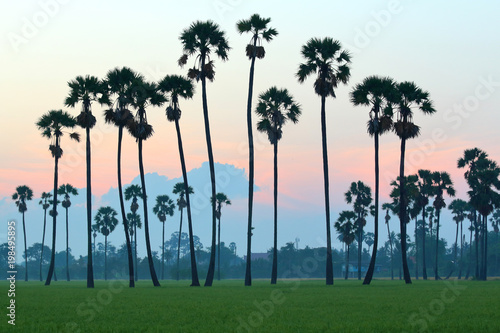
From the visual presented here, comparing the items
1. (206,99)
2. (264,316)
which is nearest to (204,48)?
(206,99)

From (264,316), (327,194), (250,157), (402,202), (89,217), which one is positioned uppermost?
(250,157)

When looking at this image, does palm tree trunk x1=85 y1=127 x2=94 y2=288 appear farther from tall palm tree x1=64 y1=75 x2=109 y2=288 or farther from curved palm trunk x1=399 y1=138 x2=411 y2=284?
curved palm trunk x1=399 y1=138 x2=411 y2=284

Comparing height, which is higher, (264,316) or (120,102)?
(120,102)

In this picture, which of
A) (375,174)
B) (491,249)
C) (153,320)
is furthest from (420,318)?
(491,249)

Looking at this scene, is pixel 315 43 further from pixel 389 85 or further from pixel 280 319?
pixel 280 319

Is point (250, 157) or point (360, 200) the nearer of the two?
point (250, 157)

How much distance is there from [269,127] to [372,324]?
47.2m

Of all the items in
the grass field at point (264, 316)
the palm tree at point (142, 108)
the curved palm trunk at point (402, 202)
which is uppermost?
the palm tree at point (142, 108)

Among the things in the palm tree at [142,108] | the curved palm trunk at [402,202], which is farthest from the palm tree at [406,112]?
the palm tree at [142,108]

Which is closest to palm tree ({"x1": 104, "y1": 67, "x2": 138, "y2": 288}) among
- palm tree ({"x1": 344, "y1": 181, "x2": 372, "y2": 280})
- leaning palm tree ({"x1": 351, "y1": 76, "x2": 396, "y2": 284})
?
leaning palm tree ({"x1": 351, "y1": 76, "x2": 396, "y2": 284})

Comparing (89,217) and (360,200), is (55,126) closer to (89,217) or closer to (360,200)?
(89,217)

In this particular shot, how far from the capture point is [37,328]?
840 inches

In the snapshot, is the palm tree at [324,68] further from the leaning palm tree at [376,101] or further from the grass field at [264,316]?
the grass field at [264,316]

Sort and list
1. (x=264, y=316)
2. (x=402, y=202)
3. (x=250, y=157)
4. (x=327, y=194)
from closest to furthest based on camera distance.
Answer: (x=264, y=316)
(x=327, y=194)
(x=250, y=157)
(x=402, y=202)
